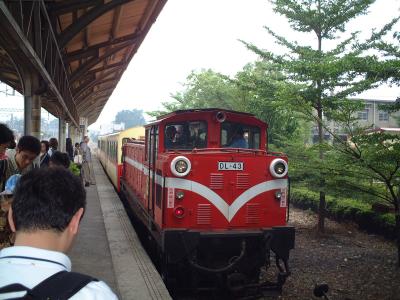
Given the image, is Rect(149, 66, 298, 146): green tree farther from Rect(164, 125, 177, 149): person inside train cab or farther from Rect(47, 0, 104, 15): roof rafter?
Rect(47, 0, 104, 15): roof rafter

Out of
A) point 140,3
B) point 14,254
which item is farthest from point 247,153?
point 14,254

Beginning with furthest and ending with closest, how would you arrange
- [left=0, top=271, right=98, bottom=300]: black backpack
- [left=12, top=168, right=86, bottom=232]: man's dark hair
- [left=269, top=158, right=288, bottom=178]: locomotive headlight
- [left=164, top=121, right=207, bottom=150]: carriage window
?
[left=164, top=121, right=207, bottom=150]: carriage window → [left=269, top=158, right=288, bottom=178]: locomotive headlight → [left=12, top=168, right=86, bottom=232]: man's dark hair → [left=0, top=271, right=98, bottom=300]: black backpack

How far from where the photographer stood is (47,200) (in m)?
1.70

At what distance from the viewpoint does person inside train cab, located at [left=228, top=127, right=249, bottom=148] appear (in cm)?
761

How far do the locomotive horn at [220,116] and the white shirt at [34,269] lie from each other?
234 inches

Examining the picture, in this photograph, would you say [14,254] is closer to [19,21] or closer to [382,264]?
[19,21]

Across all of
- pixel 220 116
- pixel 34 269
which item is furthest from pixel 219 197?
pixel 34 269

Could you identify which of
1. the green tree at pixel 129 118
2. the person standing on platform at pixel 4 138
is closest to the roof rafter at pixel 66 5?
the person standing on platform at pixel 4 138

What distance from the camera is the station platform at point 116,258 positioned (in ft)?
19.3

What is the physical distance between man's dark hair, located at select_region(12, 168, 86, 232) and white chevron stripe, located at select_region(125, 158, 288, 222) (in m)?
A: 4.93

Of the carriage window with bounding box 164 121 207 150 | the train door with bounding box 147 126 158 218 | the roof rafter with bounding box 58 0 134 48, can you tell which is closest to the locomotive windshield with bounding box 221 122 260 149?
the carriage window with bounding box 164 121 207 150

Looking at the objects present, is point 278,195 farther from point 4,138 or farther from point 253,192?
point 4,138

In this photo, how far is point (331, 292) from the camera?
7.94m

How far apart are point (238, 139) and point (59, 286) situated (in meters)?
6.42
